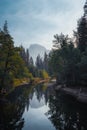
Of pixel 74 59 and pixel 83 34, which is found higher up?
pixel 83 34

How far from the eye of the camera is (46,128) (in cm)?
2130

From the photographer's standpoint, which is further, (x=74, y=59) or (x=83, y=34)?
(x=83, y=34)

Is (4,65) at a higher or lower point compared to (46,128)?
higher

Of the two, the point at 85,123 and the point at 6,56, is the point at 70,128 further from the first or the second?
the point at 6,56

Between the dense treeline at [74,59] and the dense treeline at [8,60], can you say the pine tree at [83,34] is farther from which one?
the dense treeline at [8,60]

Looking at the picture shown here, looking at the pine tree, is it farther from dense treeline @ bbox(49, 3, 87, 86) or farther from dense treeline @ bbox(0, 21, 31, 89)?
dense treeline @ bbox(0, 21, 31, 89)

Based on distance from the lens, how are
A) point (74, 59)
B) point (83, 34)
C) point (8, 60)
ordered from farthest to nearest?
1. point (83, 34)
2. point (74, 59)
3. point (8, 60)

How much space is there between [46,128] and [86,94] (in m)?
15.8

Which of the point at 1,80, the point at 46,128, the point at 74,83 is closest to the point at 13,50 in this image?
the point at 1,80

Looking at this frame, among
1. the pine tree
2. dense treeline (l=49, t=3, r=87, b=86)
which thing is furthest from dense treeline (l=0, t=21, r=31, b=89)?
the pine tree

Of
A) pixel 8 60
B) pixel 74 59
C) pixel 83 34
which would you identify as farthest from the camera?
pixel 83 34

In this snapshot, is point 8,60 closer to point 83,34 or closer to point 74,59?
point 74,59

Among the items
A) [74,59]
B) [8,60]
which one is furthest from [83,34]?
[8,60]

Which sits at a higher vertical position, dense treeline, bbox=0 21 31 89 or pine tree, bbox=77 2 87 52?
pine tree, bbox=77 2 87 52
